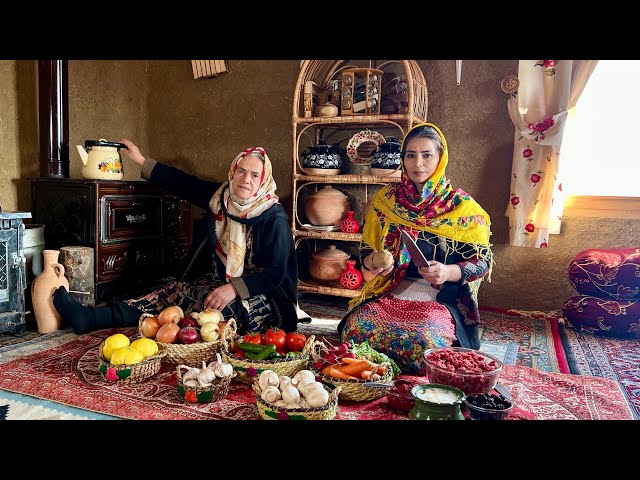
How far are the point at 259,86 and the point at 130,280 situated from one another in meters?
1.94

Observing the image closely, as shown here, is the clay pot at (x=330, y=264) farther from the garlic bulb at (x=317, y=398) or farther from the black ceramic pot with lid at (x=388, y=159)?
the garlic bulb at (x=317, y=398)

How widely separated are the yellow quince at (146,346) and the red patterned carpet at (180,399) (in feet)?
0.38

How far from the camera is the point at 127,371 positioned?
78.4 inches

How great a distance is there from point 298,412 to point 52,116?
2.81m

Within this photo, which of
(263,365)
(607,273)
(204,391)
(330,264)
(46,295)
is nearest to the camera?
(204,391)

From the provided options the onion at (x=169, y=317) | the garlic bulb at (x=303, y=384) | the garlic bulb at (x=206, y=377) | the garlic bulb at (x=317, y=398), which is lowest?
the garlic bulb at (x=206, y=377)

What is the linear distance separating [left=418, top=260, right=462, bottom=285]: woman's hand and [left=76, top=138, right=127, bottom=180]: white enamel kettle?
218cm

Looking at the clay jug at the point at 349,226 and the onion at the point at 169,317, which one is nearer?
the onion at the point at 169,317

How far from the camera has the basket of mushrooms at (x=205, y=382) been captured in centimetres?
185

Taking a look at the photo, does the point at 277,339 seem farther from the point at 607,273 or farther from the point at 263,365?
the point at 607,273

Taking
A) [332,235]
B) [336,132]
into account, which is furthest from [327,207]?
[336,132]

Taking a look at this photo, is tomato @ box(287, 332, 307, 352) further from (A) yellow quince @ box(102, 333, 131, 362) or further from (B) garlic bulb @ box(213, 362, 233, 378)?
(A) yellow quince @ box(102, 333, 131, 362)

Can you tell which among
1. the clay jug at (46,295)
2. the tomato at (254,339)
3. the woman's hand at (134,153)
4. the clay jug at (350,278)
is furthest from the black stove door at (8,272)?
the clay jug at (350,278)
